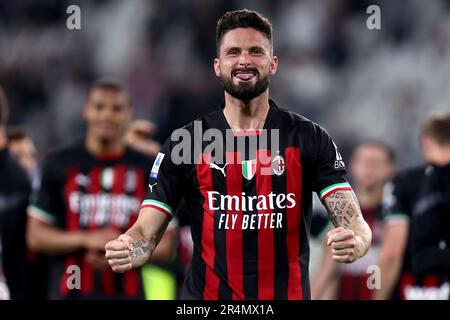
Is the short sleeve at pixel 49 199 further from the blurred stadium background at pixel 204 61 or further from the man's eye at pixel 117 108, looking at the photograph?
the blurred stadium background at pixel 204 61

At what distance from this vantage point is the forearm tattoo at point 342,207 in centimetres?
385

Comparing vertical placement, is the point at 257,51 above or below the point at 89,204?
above

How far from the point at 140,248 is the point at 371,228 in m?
3.69

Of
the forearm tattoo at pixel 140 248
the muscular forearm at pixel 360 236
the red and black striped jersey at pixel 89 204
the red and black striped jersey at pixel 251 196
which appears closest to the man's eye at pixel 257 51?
the red and black striped jersey at pixel 251 196

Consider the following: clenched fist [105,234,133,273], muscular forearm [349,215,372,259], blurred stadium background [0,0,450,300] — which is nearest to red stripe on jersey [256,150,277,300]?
muscular forearm [349,215,372,259]

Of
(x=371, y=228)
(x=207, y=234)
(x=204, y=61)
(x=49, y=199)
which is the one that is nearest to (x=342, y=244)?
(x=207, y=234)

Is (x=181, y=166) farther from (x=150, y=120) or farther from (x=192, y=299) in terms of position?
(x=150, y=120)

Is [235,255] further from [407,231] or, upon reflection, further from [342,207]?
[407,231]

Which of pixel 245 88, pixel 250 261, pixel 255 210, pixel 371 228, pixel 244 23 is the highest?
Answer: pixel 244 23

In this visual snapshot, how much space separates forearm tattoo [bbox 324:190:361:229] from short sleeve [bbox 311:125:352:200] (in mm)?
26

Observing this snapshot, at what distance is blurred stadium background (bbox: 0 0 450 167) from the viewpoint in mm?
11602

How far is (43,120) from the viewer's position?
461 inches

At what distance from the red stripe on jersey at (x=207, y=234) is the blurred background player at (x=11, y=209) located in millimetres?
2665

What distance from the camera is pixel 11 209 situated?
6.56 m
